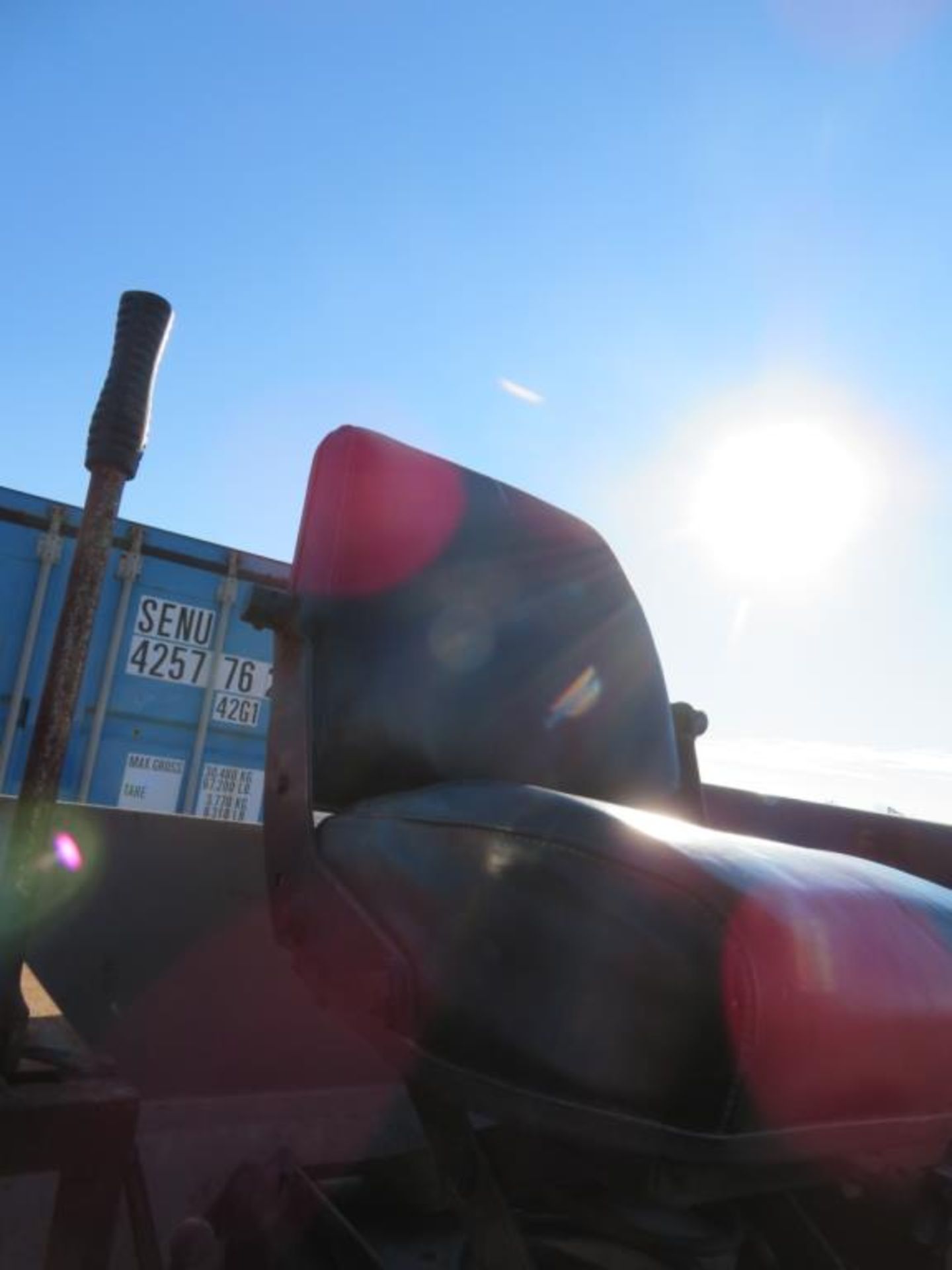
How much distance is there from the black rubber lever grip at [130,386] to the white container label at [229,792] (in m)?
4.38

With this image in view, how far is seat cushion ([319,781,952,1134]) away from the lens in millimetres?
667

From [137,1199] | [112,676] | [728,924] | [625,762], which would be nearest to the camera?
[728,924]

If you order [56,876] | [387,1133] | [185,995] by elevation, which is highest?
[56,876]

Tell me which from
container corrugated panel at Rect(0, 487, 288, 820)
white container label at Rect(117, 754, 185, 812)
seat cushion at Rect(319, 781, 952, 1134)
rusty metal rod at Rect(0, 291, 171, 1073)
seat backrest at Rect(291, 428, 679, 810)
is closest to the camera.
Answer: seat cushion at Rect(319, 781, 952, 1134)

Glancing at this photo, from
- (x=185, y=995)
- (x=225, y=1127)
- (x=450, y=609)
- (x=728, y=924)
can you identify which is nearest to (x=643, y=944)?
(x=728, y=924)

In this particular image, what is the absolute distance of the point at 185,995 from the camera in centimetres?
162

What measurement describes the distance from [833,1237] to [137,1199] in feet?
2.57

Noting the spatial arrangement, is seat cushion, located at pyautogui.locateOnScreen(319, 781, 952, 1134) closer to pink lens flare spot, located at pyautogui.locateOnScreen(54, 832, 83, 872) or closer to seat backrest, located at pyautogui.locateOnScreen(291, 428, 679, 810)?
seat backrest, located at pyautogui.locateOnScreen(291, 428, 679, 810)

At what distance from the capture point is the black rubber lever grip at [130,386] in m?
1.01

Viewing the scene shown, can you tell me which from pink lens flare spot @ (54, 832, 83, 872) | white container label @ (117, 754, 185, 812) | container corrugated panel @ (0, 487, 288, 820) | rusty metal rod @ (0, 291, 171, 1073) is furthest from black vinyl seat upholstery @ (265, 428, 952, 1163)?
white container label @ (117, 754, 185, 812)

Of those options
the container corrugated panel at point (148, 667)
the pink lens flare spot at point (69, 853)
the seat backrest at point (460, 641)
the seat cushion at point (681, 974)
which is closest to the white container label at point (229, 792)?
the container corrugated panel at point (148, 667)

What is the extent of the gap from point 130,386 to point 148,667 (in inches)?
171

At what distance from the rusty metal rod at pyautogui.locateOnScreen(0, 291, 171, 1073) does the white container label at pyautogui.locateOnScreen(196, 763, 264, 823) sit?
4.38 m

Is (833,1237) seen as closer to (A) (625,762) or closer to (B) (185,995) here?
(A) (625,762)
